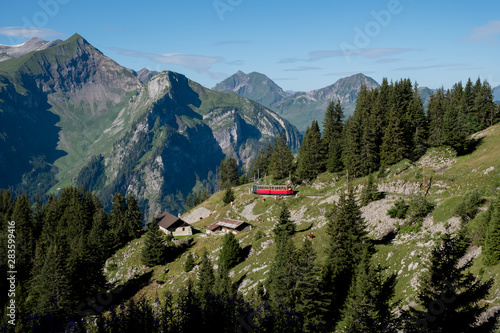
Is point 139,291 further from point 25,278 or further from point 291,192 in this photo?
point 291,192

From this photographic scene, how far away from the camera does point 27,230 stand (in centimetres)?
8394

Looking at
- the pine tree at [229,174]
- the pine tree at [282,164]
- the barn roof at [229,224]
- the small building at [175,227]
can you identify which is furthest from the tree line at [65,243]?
the pine tree at [229,174]

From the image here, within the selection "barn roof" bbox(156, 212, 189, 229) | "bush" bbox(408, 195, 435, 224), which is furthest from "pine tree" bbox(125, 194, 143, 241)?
"bush" bbox(408, 195, 435, 224)

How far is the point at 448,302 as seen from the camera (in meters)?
18.2

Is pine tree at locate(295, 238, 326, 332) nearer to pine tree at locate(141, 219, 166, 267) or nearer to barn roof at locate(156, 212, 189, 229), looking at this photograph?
pine tree at locate(141, 219, 166, 267)

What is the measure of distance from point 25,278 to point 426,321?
270 feet

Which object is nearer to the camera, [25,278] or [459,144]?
[459,144]

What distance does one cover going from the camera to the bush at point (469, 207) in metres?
34.4

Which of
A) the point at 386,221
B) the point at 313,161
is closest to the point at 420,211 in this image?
the point at 386,221

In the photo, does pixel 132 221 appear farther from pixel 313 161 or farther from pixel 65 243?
pixel 313 161

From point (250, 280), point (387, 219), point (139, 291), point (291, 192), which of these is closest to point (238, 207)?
point (291, 192)

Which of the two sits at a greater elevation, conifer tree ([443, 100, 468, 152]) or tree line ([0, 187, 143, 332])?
conifer tree ([443, 100, 468, 152])

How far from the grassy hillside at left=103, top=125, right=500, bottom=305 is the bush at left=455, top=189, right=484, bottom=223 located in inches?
41.2

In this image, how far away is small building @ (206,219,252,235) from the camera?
236 ft
